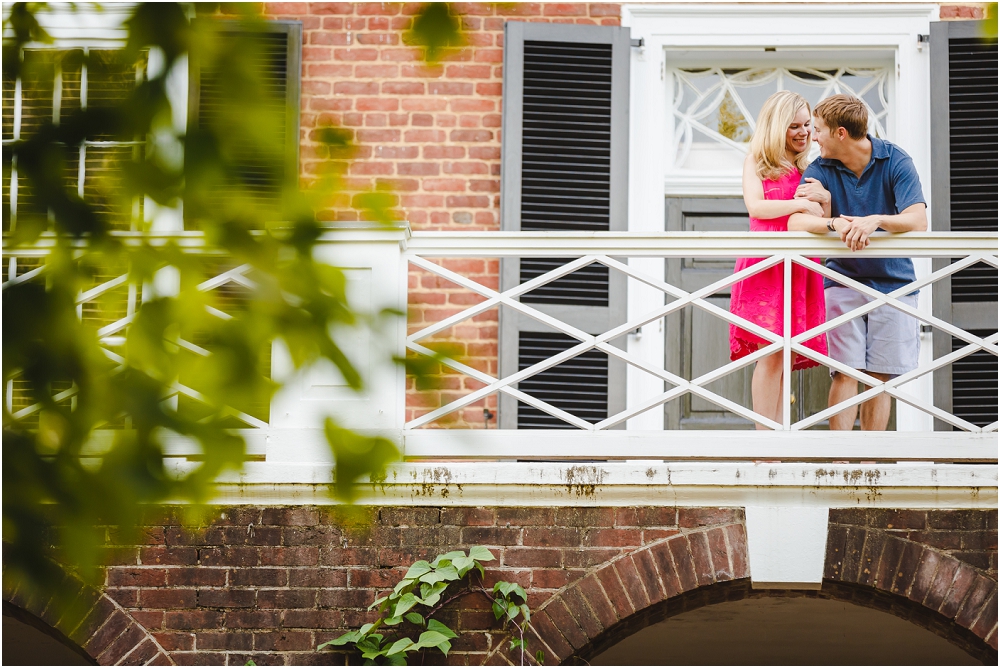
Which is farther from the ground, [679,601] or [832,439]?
[832,439]

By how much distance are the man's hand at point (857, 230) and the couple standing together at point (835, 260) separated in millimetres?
129

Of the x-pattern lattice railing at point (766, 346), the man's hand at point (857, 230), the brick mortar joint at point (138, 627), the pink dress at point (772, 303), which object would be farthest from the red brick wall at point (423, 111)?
the man's hand at point (857, 230)

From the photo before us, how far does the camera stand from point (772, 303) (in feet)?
16.9

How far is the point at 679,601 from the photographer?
495 centimetres

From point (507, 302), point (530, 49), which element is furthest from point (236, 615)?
point (530, 49)

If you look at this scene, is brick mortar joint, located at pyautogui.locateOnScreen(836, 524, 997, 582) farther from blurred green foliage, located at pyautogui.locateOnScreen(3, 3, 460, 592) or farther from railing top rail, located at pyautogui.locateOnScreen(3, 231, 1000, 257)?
blurred green foliage, located at pyautogui.locateOnScreen(3, 3, 460, 592)

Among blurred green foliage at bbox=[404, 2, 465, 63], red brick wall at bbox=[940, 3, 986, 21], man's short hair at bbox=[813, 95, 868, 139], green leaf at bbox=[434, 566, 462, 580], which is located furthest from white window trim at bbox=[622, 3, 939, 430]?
blurred green foliage at bbox=[404, 2, 465, 63]

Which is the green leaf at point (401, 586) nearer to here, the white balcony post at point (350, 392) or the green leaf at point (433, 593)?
the green leaf at point (433, 593)

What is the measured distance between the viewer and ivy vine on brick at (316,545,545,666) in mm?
4762

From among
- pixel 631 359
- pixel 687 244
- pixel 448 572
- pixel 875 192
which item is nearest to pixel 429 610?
pixel 448 572

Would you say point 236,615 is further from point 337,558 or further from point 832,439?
point 832,439

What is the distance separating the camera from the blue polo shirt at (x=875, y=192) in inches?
202

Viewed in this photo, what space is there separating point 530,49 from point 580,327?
5.42 feet

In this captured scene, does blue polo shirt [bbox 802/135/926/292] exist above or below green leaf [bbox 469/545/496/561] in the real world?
above
